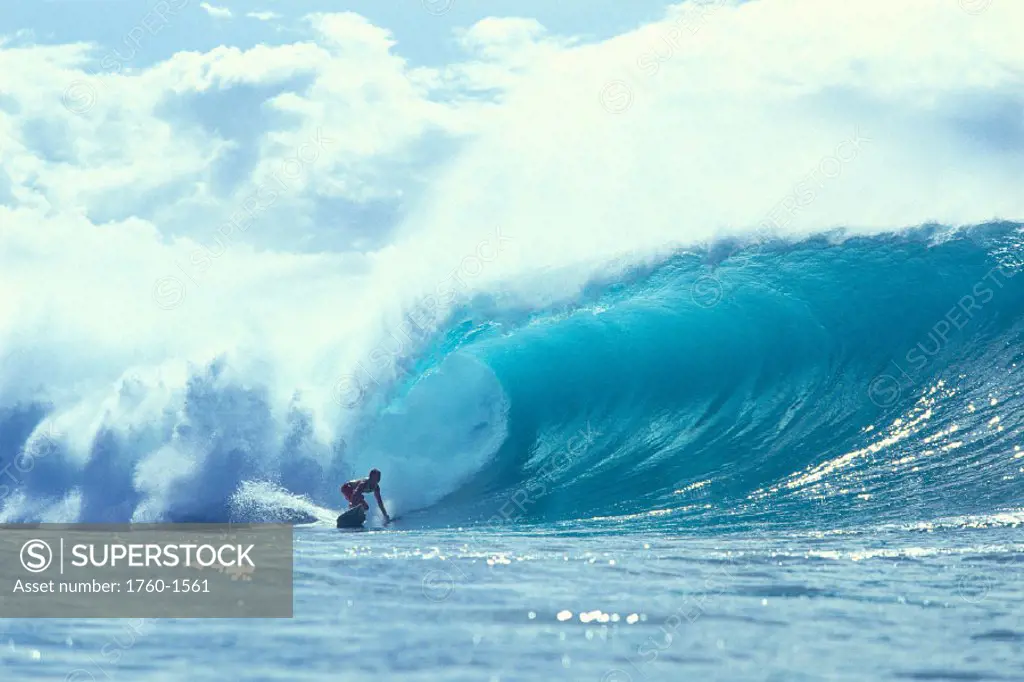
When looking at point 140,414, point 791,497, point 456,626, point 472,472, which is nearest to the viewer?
point 456,626

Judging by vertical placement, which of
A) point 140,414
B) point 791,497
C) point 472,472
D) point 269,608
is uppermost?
point 140,414

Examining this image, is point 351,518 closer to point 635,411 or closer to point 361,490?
point 361,490

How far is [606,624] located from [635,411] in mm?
8023

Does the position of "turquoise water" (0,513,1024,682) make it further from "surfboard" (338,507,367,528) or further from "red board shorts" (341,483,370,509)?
"red board shorts" (341,483,370,509)

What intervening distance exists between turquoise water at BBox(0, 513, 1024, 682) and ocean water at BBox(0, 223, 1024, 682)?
28mm

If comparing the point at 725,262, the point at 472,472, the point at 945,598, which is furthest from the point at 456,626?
the point at 725,262

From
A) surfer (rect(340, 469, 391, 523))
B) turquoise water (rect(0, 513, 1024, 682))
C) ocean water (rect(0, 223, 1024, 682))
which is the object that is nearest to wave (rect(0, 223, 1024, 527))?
ocean water (rect(0, 223, 1024, 682))

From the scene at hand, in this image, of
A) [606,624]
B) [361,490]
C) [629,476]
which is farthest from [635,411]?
[606,624]

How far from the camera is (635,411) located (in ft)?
46.4

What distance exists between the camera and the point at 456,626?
6180mm

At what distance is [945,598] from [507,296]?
9804 mm

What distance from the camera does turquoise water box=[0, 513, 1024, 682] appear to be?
5.38 meters

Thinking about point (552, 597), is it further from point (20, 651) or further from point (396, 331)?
point (396, 331)

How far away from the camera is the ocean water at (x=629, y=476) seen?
5801mm
